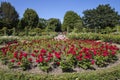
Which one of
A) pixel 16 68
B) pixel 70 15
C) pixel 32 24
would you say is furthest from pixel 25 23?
pixel 16 68

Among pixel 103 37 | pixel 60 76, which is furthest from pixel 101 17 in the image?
Answer: pixel 60 76

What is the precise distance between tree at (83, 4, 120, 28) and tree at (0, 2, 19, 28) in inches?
570

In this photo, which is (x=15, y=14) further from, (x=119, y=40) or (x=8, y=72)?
(x=8, y=72)

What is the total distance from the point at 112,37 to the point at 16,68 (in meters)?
11.8

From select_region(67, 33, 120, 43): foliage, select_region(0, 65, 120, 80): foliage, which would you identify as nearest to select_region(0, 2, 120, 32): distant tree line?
select_region(67, 33, 120, 43): foliage

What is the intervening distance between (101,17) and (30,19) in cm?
1439

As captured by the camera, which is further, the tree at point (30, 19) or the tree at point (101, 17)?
the tree at point (30, 19)

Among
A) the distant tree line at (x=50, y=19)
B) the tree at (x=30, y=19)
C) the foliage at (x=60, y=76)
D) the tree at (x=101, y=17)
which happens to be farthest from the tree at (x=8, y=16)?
the foliage at (x=60, y=76)

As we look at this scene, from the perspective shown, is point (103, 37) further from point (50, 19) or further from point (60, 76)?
point (50, 19)

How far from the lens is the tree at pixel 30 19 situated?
1679 inches

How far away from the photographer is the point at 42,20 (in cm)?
4656

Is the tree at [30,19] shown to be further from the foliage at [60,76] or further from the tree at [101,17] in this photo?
the foliage at [60,76]

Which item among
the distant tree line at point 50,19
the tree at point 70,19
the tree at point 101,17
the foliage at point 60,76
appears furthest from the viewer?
the tree at point 70,19

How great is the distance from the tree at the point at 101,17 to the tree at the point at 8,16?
14.5 m
